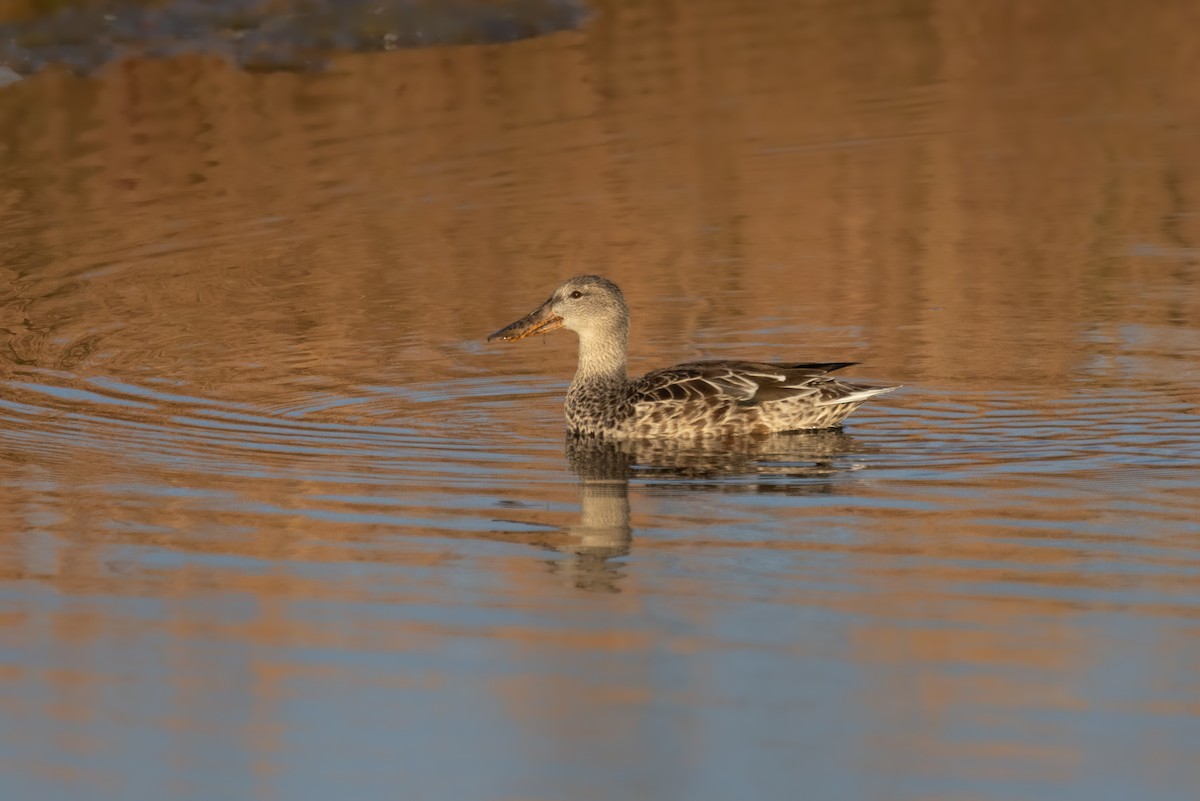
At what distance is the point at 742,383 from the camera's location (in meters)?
10.3

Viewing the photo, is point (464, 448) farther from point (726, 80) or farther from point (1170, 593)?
point (726, 80)

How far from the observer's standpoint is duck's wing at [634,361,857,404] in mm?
10273

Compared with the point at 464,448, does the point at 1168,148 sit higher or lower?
higher

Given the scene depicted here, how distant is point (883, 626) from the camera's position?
6.51 metres

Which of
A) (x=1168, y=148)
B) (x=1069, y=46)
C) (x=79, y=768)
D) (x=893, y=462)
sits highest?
(x=1069, y=46)

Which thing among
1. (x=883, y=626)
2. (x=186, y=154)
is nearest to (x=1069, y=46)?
(x=186, y=154)

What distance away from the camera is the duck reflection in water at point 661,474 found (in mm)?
7586

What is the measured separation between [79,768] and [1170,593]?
11.3ft

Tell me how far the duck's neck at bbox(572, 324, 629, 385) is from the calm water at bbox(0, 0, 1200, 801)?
0.46 metres

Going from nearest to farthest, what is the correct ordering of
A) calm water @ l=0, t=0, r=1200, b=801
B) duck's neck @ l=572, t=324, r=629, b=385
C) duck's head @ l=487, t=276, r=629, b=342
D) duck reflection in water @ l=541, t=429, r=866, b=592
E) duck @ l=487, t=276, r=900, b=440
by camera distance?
1. calm water @ l=0, t=0, r=1200, b=801
2. duck reflection in water @ l=541, t=429, r=866, b=592
3. duck @ l=487, t=276, r=900, b=440
4. duck's neck @ l=572, t=324, r=629, b=385
5. duck's head @ l=487, t=276, r=629, b=342

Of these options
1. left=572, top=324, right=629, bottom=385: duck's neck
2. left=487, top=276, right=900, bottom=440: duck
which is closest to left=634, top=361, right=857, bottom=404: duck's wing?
left=487, top=276, right=900, bottom=440: duck

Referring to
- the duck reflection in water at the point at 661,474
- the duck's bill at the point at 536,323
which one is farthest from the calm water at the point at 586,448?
the duck's bill at the point at 536,323

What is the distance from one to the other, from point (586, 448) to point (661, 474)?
771 mm

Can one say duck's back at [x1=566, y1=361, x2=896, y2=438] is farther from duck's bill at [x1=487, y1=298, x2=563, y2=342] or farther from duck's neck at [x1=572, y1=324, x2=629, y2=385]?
duck's bill at [x1=487, y1=298, x2=563, y2=342]
